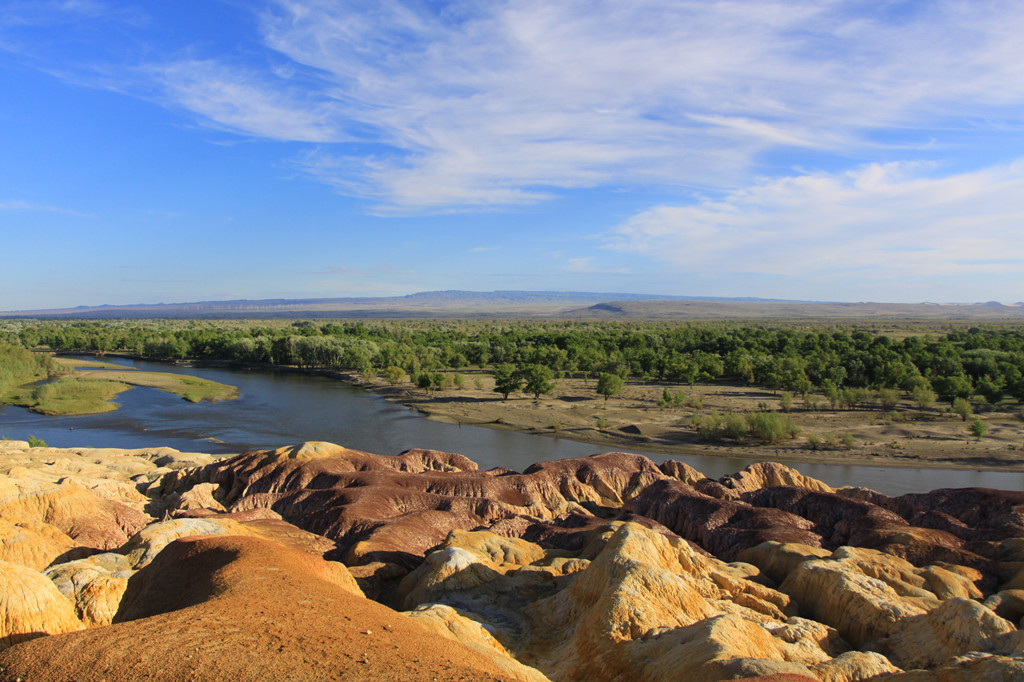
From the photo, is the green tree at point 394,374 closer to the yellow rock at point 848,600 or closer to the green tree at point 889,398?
the green tree at point 889,398

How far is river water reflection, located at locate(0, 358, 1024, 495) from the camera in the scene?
47.8m

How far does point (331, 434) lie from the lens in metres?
59.6

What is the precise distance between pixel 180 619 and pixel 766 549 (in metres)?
17.5

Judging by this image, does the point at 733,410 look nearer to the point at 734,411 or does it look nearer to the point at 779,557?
the point at 734,411

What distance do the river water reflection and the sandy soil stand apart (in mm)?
2156

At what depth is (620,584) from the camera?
45.4 feet

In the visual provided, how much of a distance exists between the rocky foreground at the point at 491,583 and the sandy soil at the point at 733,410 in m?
25.0

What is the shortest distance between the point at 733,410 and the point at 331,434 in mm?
43005

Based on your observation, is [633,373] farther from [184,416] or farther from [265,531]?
[265,531]

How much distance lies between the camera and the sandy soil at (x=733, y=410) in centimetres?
5213

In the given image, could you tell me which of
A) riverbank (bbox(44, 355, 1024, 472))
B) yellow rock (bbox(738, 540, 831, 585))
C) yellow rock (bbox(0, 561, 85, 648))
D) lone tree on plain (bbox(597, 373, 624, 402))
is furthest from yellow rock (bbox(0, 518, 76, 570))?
lone tree on plain (bbox(597, 373, 624, 402))

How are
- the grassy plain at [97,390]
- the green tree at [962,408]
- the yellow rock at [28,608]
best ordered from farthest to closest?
the grassy plain at [97,390] < the green tree at [962,408] < the yellow rock at [28,608]

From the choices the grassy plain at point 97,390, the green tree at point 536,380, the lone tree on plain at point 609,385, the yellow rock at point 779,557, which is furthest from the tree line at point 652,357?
the yellow rock at point 779,557

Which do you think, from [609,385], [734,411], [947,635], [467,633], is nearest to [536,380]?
[609,385]
